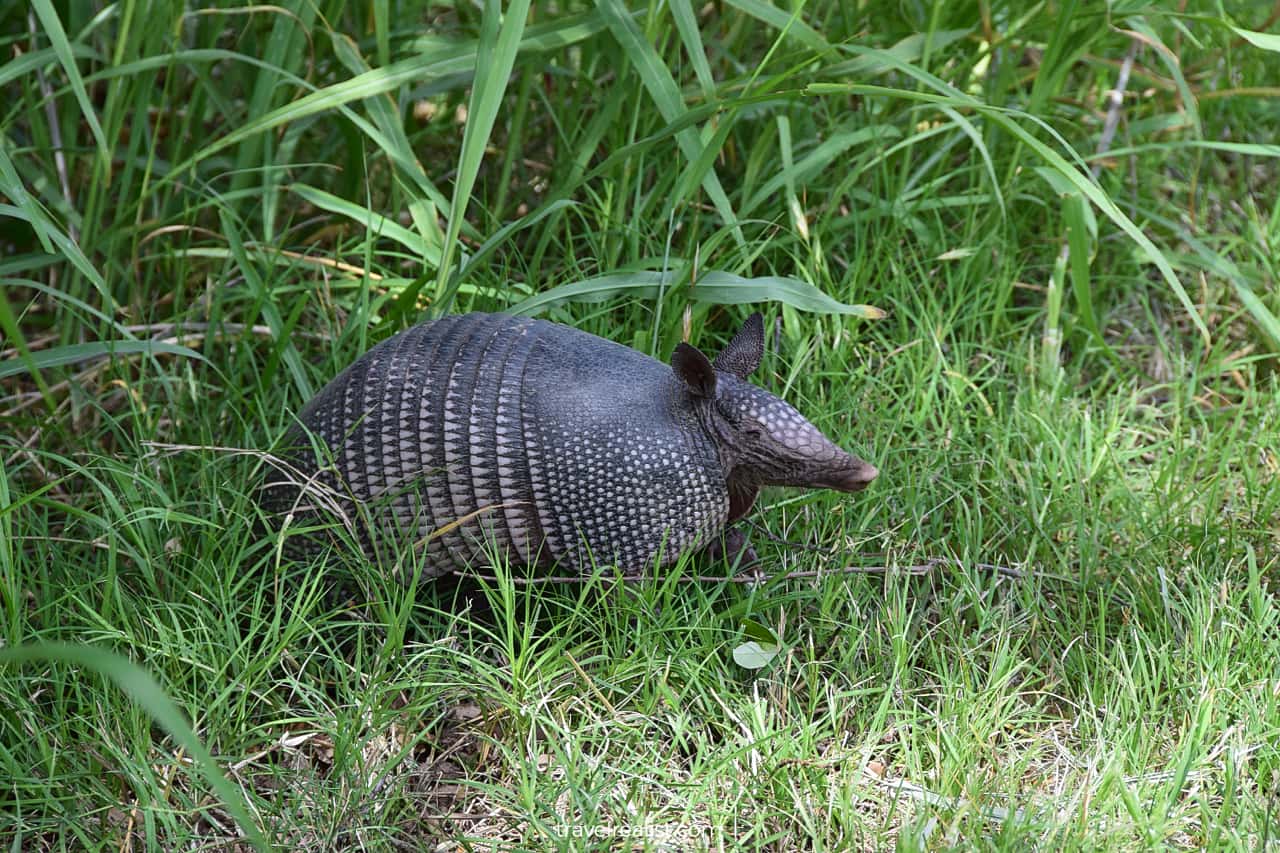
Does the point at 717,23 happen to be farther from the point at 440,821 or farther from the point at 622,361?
the point at 440,821

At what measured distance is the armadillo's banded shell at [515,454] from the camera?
3205mm

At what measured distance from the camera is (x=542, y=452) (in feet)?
10.5

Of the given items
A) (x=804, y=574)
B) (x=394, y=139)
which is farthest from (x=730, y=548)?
(x=394, y=139)

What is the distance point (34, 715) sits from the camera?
2975 mm

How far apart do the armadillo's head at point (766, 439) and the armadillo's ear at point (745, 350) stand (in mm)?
102

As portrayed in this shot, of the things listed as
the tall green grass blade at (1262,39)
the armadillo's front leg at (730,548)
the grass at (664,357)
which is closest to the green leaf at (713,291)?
the grass at (664,357)

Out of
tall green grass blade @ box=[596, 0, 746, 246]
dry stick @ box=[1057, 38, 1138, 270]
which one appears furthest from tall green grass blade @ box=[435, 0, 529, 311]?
dry stick @ box=[1057, 38, 1138, 270]

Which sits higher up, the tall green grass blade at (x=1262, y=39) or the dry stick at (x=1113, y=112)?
the tall green grass blade at (x=1262, y=39)

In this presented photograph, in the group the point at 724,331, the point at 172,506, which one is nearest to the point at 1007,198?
the point at 724,331

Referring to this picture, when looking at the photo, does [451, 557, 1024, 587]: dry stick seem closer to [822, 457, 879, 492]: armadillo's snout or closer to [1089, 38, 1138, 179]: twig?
[822, 457, 879, 492]: armadillo's snout

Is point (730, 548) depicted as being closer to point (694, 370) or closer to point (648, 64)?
point (694, 370)

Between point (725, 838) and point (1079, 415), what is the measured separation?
76.7 inches

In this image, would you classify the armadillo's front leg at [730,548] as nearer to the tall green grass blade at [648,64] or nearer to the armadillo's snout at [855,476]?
the armadillo's snout at [855,476]

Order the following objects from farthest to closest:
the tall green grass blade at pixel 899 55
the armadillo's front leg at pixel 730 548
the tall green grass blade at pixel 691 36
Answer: the tall green grass blade at pixel 899 55 < the tall green grass blade at pixel 691 36 < the armadillo's front leg at pixel 730 548
